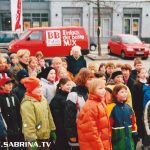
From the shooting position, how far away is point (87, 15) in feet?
125

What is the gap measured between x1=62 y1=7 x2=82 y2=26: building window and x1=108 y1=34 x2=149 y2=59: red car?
13.1m

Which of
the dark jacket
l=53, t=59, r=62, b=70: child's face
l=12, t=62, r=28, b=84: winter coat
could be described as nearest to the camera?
l=12, t=62, r=28, b=84: winter coat

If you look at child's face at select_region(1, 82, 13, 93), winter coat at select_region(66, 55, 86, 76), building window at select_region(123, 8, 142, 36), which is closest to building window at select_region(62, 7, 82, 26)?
building window at select_region(123, 8, 142, 36)

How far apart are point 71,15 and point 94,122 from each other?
34.0m

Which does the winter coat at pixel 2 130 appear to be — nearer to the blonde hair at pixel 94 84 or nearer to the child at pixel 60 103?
the child at pixel 60 103

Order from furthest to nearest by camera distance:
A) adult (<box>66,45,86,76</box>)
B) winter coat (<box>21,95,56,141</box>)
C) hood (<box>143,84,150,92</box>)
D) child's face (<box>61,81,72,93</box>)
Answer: adult (<box>66,45,86,76</box>), hood (<box>143,84,150,92</box>), child's face (<box>61,81,72,93</box>), winter coat (<box>21,95,56,141</box>)

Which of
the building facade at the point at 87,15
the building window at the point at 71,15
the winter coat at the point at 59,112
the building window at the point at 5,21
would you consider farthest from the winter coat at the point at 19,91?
the building window at the point at 71,15

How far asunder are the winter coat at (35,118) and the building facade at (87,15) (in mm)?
31973

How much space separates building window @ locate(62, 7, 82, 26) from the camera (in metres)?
38.2

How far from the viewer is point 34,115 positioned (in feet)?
18.0

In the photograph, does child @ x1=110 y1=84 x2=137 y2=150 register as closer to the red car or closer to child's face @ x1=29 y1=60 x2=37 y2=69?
child's face @ x1=29 y1=60 x2=37 y2=69

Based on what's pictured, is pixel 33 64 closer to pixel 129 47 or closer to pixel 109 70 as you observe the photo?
pixel 109 70

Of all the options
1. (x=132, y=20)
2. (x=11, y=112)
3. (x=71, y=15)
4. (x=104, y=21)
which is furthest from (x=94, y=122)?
(x=132, y=20)

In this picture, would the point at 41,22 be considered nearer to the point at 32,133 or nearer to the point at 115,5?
the point at 115,5
